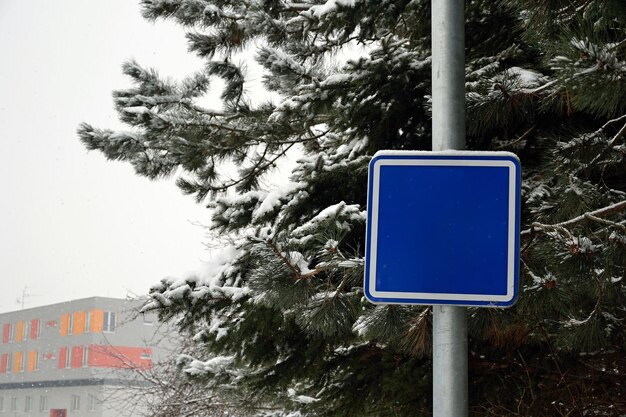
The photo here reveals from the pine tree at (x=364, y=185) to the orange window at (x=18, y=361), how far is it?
6003cm

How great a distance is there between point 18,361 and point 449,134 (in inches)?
2585

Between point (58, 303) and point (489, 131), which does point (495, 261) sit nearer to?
point (489, 131)

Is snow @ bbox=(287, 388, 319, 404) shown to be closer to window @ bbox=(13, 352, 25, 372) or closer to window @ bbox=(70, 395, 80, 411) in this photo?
window @ bbox=(70, 395, 80, 411)

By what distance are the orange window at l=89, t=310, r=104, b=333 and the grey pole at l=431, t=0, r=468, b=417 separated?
56.8m

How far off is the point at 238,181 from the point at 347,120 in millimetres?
A: 1825

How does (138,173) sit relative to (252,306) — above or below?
above

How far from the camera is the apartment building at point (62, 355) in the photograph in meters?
56.1

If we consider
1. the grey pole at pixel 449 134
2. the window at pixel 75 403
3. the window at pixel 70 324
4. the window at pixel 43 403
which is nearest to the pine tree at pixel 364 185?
the grey pole at pixel 449 134

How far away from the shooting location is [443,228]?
2451mm

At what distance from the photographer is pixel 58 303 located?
60.1 m

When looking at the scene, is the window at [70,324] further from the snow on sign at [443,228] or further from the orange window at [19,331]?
the snow on sign at [443,228]

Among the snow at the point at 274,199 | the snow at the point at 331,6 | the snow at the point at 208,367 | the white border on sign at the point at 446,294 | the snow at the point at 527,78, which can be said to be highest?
the snow at the point at 331,6

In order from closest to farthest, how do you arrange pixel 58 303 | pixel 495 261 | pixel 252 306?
pixel 495 261 < pixel 252 306 < pixel 58 303

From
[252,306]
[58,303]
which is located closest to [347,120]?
[252,306]
